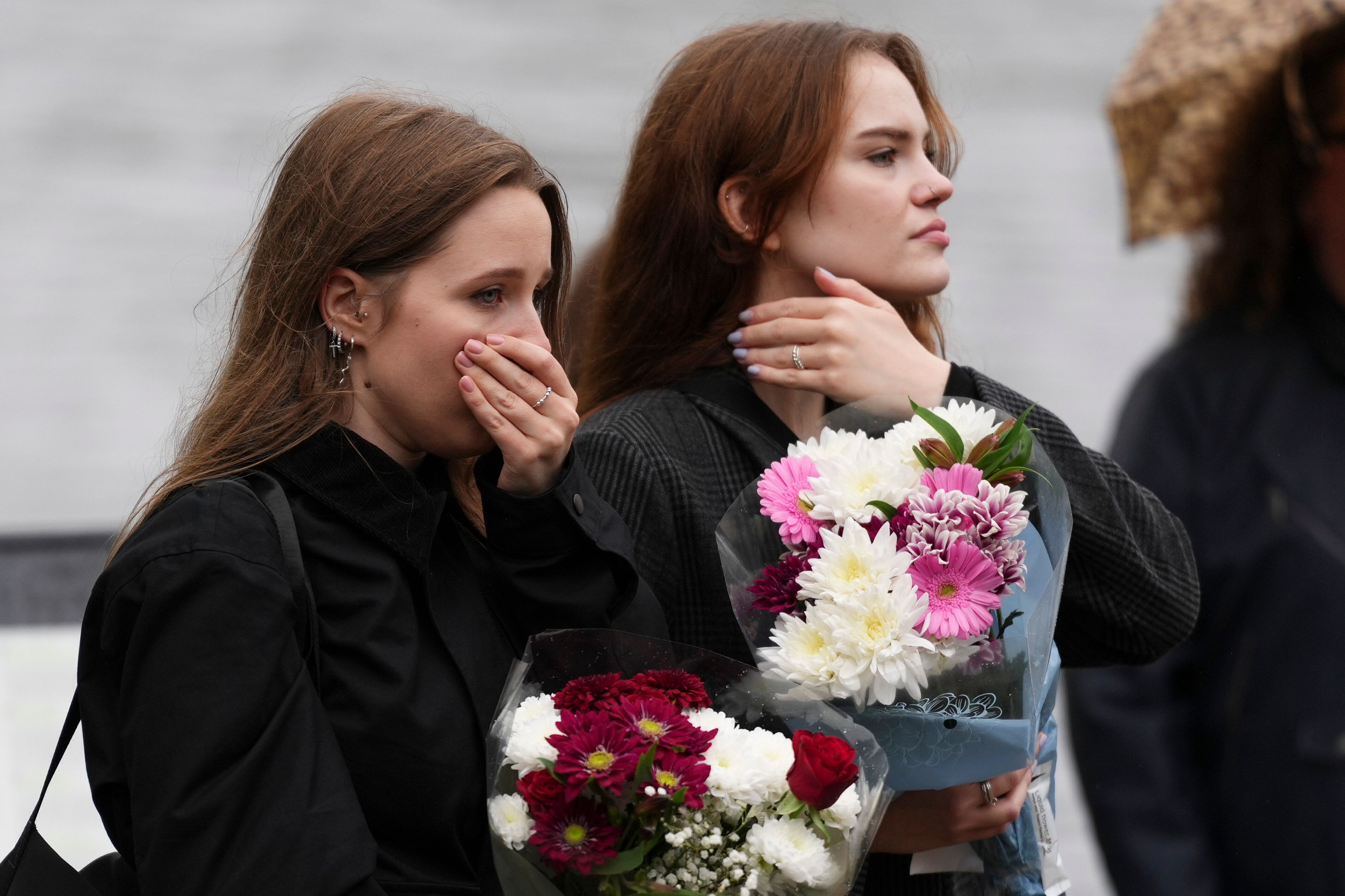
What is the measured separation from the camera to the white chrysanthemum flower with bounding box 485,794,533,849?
1467 mm

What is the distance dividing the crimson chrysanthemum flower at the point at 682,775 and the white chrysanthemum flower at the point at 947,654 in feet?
1.06

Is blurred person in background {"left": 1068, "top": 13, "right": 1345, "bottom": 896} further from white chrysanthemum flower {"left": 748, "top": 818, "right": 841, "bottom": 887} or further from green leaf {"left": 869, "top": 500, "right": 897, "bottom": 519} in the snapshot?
white chrysanthemum flower {"left": 748, "top": 818, "right": 841, "bottom": 887}

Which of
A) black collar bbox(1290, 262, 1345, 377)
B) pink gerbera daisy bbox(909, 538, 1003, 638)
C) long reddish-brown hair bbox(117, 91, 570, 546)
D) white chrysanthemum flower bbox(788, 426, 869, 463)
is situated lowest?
black collar bbox(1290, 262, 1345, 377)

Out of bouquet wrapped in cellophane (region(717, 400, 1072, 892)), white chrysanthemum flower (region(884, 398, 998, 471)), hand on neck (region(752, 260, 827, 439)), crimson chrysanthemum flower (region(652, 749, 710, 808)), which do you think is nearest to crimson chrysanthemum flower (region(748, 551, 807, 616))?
bouquet wrapped in cellophane (region(717, 400, 1072, 892))

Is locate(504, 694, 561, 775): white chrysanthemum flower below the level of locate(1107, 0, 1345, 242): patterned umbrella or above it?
below

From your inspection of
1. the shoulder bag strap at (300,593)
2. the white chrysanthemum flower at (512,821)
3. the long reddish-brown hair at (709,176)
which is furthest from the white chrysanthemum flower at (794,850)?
the long reddish-brown hair at (709,176)

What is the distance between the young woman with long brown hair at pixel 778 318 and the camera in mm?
2135

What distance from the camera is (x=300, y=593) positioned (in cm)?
154

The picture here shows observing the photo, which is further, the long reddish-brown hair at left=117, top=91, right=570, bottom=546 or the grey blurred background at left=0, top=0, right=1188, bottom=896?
the grey blurred background at left=0, top=0, right=1188, bottom=896

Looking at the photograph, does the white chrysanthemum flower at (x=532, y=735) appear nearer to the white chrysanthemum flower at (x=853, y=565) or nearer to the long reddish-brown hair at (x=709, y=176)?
the white chrysanthemum flower at (x=853, y=565)

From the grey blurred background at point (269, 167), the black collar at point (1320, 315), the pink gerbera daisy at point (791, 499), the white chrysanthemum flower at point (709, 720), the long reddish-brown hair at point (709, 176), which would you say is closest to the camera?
the white chrysanthemum flower at point (709, 720)

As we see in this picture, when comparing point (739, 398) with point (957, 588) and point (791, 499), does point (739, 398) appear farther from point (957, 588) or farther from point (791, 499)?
point (957, 588)

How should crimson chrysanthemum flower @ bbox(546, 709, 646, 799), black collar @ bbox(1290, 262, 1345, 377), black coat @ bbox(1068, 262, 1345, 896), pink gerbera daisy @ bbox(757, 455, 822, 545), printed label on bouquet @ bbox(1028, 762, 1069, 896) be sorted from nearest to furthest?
crimson chrysanthemum flower @ bbox(546, 709, 646, 799) < pink gerbera daisy @ bbox(757, 455, 822, 545) < printed label on bouquet @ bbox(1028, 762, 1069, 896) < black coat @ bbox(1068, 262, 1345, 896) < black collar @ bbox(1290, 262, 1345, 377)

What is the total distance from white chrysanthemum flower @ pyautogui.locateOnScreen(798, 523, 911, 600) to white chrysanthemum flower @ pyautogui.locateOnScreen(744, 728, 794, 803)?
18 cm
